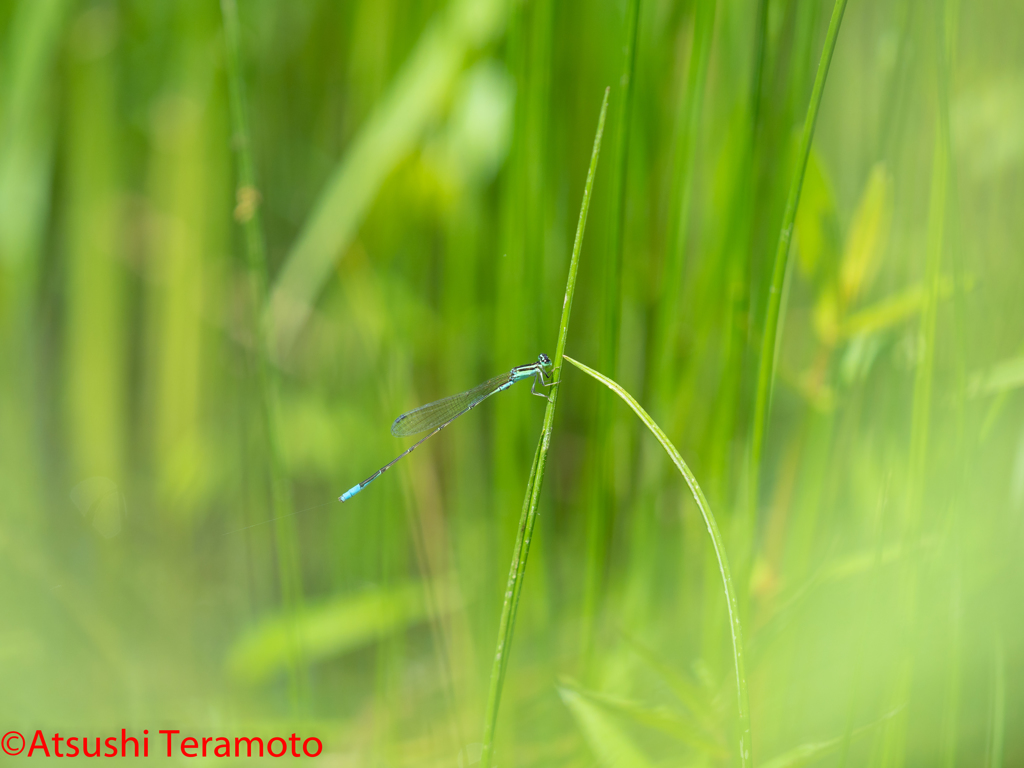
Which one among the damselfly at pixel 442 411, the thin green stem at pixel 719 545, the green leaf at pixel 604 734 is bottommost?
the green leaf at pixel 604 734

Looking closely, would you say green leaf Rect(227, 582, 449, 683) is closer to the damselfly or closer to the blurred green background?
the blurred green background

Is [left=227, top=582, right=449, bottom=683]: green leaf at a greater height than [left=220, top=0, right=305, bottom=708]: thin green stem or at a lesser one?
lesser

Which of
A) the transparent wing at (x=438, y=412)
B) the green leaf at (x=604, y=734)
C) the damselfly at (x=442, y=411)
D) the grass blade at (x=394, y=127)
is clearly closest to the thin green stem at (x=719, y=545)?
the green leaf at (x=604, y=734)

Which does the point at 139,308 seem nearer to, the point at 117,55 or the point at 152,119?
the point at 152,119

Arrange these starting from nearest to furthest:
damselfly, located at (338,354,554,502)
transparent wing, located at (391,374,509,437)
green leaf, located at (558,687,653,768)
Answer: green leaf, located at (558,687,653,768)
damselfly, located at (338,354,554,502)
transparent wing, located at (391,374,509,437)

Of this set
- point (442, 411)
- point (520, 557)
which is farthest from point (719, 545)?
point (442, 411)

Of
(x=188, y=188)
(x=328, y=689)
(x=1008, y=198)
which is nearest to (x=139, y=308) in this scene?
(x=188, y=188)

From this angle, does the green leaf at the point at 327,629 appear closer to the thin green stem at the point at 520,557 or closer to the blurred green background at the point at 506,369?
the blurred green background at the point at 506,369

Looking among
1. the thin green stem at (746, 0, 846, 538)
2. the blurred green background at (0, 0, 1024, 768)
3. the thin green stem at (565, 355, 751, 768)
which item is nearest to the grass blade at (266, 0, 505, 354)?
the blurred green background at (0, 0, 1024, 768)
